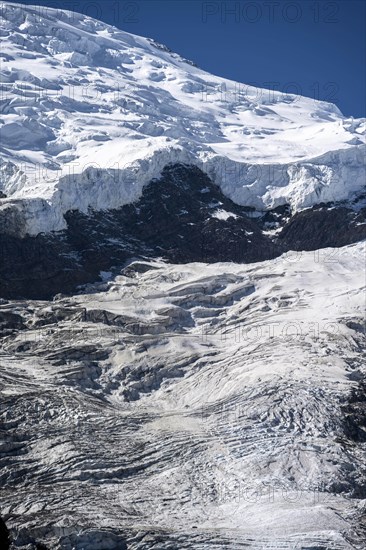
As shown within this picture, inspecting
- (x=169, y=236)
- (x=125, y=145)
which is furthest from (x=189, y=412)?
(x=125, y=145)

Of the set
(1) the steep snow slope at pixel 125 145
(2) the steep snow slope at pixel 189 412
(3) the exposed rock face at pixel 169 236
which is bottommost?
(2) the steep snow slope at pixel 189 412

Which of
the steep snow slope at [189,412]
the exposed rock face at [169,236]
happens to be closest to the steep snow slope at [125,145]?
the exposed rock face at [169,236]

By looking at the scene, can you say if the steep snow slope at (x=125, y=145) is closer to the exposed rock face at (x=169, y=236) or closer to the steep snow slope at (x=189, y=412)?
the exposed rock face at (x=169, y=236)

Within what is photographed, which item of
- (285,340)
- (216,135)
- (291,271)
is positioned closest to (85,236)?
(291,271)

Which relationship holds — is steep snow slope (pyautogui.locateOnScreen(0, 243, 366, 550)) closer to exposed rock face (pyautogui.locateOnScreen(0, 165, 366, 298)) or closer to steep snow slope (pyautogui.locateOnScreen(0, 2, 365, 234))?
exposed rock face (pyautogui.locateOnScreen(0, 165, 366, 298))

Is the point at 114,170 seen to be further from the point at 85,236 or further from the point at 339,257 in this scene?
the point at 339,257

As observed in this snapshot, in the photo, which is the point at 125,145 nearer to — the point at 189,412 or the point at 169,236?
the point at 169,236
